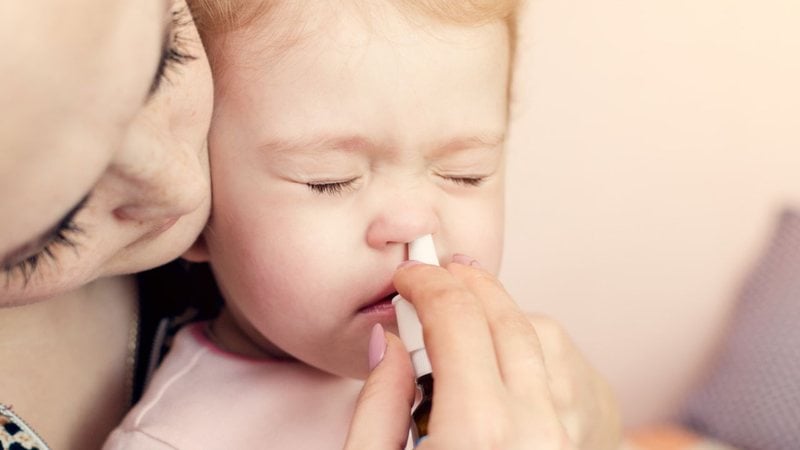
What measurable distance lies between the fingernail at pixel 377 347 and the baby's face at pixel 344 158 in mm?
58

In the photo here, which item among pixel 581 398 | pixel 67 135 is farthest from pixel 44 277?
pixel 581 398

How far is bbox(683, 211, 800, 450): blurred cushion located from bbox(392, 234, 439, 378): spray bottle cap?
3.20 feet

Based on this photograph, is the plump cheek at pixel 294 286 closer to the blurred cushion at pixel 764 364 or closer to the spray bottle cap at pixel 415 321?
the spray bottle cap at pixel 415 321

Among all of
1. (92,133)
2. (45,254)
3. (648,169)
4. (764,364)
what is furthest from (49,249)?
(764,364)

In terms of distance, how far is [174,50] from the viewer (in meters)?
0.63

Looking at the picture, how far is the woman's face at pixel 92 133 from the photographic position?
46 centimetres

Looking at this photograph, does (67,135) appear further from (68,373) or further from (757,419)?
(757,419)

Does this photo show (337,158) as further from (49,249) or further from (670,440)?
(670,440)

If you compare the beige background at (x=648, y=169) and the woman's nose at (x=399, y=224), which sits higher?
the woman's nose at (x=399, y=224)

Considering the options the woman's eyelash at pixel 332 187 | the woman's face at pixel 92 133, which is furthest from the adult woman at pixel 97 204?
the woman's eyelash at pixel 332 187

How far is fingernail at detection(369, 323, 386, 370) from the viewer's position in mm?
741

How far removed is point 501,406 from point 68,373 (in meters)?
0.46

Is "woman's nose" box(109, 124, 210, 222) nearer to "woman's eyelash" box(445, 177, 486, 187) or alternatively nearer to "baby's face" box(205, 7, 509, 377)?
"baby's face" box(205, 7, 509, 377)

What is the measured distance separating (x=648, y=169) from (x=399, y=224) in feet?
3.00
